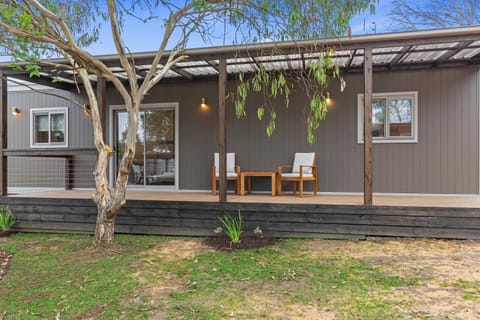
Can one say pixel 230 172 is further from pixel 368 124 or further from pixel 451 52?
pixel 451 52

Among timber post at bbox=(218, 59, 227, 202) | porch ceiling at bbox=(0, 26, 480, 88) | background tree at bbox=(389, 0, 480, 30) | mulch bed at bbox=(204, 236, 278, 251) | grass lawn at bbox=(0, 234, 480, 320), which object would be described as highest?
background tree at bbox=(389, 0, 480, 30)

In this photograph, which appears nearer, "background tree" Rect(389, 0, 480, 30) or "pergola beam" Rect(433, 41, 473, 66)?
"pergola beam" Rect(433, 41, 473, 66)

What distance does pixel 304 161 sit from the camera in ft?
19.7

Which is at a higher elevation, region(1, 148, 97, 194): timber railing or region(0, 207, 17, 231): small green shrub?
region(1, 148, 97, 194): timber railing

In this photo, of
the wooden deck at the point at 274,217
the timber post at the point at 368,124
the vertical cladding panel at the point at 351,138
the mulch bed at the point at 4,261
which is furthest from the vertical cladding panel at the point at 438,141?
the mulch bed at the point at 4,261

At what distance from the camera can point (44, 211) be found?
4.90 m

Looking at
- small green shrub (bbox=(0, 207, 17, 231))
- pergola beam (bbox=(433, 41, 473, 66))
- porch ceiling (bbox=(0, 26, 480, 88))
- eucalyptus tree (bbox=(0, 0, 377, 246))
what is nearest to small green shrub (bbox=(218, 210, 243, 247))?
eucalyptus tree (bbox=(0, 0, 377, 246))

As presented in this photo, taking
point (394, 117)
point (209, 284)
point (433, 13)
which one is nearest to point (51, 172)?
point (209, 284)

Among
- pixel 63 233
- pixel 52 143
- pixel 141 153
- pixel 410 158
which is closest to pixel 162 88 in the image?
pixel 141 153

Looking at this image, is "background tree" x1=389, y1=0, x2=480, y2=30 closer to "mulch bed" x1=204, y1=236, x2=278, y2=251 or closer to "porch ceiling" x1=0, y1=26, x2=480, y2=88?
"porch ceiling" x1=0, y1=26, x2=480, y2=88

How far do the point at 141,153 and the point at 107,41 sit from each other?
243cm

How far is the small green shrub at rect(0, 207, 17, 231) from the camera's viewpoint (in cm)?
479

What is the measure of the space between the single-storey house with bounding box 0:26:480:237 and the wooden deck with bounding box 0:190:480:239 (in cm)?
84

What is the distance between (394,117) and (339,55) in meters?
1.80
